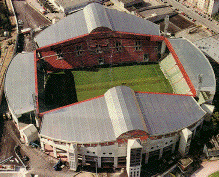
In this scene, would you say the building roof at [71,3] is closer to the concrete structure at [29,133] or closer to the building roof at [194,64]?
the building roof at [194,64]

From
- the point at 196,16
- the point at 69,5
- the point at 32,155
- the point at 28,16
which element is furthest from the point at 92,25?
the point at 196,16

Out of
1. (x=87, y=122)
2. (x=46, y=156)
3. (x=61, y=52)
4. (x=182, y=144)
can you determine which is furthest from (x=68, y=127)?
(x=61, y=52)

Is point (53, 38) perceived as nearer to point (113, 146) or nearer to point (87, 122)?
point (87, 122)

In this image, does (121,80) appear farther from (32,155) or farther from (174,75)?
(32,155)

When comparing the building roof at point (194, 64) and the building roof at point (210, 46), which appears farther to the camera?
the building roof at point (210, 46)

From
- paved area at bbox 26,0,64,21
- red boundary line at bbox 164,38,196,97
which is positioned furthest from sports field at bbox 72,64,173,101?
paved area at bbox 26,0,64,21

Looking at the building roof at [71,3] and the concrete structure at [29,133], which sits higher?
the building roof at [71,3]

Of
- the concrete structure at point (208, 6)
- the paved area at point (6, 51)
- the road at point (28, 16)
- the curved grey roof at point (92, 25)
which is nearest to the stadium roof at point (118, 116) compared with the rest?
the curved grey roof at point (92, 25)
